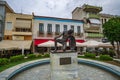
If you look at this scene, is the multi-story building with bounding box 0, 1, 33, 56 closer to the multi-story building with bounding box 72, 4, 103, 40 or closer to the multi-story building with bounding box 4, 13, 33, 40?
the multi-story building with bounding box 4, 13, 33, 40

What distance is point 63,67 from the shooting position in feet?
31.6

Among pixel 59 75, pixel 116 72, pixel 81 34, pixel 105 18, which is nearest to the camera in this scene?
pixel 59 75

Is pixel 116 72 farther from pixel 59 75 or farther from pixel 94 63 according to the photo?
pixel 59 75

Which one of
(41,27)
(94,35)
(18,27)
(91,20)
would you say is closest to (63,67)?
(18,27)

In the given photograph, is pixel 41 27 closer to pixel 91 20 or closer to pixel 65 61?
pixel 91 20

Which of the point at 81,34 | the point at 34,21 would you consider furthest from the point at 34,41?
the point at 81,34

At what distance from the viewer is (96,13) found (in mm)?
36156

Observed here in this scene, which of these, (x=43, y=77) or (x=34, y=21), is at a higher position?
(x=34, y=21)

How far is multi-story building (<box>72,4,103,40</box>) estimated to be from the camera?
33091mm

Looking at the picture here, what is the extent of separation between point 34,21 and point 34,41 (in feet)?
13.9

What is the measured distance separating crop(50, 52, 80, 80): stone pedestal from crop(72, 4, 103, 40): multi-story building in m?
23.6

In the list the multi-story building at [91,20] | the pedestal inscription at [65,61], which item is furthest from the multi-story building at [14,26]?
the pedestal inscription at [65,61]

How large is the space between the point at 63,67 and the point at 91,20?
2642 cm

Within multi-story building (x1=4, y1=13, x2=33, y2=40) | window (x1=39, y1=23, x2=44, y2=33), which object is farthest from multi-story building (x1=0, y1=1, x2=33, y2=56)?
window (x1=39, y1=23, x2=44, y2=33)
